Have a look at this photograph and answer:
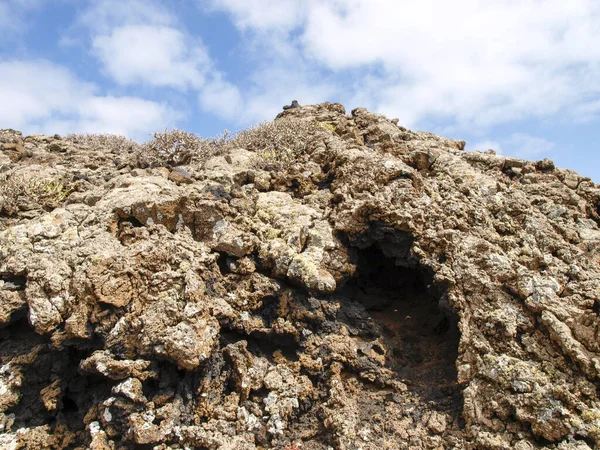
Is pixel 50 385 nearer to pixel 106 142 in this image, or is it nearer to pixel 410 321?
pixel 410 321

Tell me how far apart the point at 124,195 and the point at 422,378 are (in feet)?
17.5

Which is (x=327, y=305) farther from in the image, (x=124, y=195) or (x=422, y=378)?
(x=124, y=195)

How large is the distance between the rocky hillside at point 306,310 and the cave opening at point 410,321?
0.11ft

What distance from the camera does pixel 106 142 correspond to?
1320 cm

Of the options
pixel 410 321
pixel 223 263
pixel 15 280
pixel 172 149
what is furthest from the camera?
pixel 172 149

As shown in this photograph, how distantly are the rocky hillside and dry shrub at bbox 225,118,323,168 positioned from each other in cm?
111

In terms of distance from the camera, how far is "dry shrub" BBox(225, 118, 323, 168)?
8.82 m

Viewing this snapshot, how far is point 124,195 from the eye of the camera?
682 cm

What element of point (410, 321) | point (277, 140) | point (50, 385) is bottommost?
point (50, 385)

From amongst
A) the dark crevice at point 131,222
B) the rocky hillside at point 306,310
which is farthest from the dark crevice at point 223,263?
the dark crevice at point 131,222

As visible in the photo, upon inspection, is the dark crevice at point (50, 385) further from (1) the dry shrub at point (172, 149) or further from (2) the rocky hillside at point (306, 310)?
(1) the dry shrub at point (172, 149)

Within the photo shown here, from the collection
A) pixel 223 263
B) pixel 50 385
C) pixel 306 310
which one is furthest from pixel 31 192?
pixel 306 310

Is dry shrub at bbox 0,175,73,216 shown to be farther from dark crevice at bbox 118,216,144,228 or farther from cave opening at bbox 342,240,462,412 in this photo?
cave opening at bbox 342,240,462,412

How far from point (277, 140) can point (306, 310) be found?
14.8 ft
